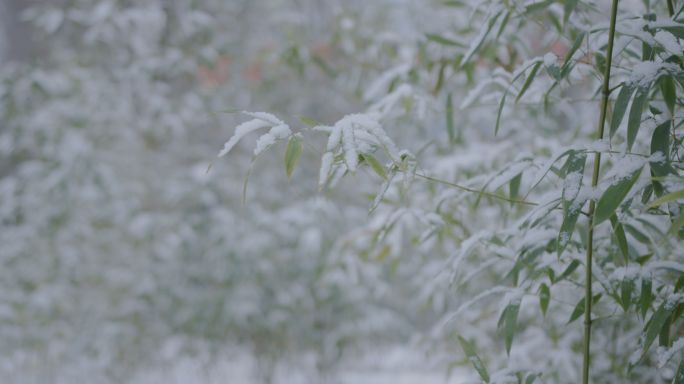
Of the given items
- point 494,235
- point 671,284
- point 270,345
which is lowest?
point 270,345

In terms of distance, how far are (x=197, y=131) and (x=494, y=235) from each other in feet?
7.13

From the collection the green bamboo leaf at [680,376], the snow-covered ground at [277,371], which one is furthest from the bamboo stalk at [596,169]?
the snow-covered ground at [277,371]

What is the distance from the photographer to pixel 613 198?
2.41 ft

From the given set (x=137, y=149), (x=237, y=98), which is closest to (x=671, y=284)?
(x=237, y=98)

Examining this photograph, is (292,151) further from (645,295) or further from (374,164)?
(645,295)

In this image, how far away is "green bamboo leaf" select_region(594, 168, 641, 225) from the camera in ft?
2.39

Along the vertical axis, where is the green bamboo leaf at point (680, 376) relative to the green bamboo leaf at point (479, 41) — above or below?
below

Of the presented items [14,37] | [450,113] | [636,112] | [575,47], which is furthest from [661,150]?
[14,37]

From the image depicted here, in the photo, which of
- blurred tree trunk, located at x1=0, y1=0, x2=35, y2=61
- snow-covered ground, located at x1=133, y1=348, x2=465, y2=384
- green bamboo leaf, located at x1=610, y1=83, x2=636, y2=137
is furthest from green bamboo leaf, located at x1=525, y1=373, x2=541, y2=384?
blurred tree trunk, located at x1=0, y1=0, x2=35, y2=61

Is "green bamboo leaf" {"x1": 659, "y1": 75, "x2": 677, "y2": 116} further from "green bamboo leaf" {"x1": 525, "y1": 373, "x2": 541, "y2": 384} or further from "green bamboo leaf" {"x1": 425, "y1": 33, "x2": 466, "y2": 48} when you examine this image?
"green bamboo leaf" {"x1": 425, "y1": 33, "x2": 466, "y2": 48}

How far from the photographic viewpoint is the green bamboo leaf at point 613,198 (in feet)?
2.39

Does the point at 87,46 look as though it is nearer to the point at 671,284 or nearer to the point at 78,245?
the point at 78,245

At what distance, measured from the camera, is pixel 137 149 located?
9.72ft

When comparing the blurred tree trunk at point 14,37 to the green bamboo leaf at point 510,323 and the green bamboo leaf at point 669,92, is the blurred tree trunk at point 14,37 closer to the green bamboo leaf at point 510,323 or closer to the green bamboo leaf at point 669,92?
the green bamboo leaf at point 510,323
